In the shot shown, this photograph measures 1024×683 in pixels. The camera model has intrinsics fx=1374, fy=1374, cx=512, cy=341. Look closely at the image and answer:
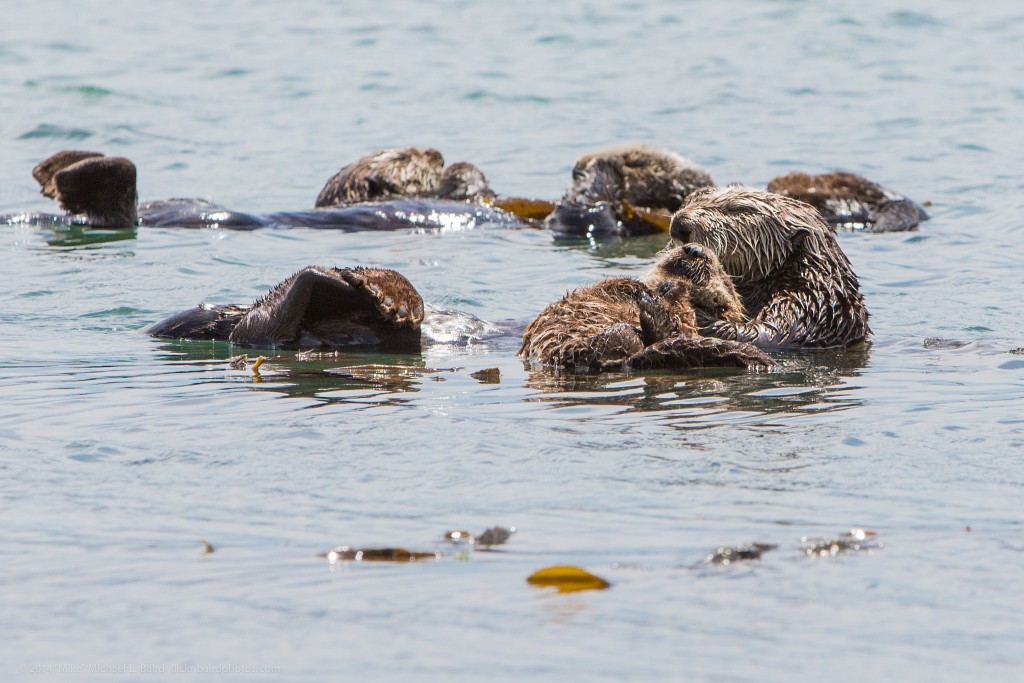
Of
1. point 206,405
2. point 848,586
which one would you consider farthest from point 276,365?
point 848,586

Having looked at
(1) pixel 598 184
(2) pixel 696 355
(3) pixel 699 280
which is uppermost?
(1) pixel 598 184

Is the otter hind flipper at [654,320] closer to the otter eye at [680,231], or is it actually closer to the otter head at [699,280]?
the otter head at [699,280]

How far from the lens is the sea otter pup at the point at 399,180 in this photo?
11.3m

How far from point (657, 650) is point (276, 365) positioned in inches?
139

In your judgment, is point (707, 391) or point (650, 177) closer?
point (707, 391)

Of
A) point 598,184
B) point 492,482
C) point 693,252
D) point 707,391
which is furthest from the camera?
point 598,184

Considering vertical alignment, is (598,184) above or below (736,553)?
above

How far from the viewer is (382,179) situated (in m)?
11.3

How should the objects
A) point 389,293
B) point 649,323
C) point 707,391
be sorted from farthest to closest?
1. point 389,293
2. point 649,323
3. point 707,391

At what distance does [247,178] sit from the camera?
13.8 metres

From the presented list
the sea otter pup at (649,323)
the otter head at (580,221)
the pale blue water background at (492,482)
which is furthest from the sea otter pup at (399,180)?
the sea otter pup at (649,323)

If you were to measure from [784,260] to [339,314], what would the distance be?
6.70 ft

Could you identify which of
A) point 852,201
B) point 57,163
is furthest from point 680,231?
point 57,163

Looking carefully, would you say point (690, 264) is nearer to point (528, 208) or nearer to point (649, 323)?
point (649, 323)
